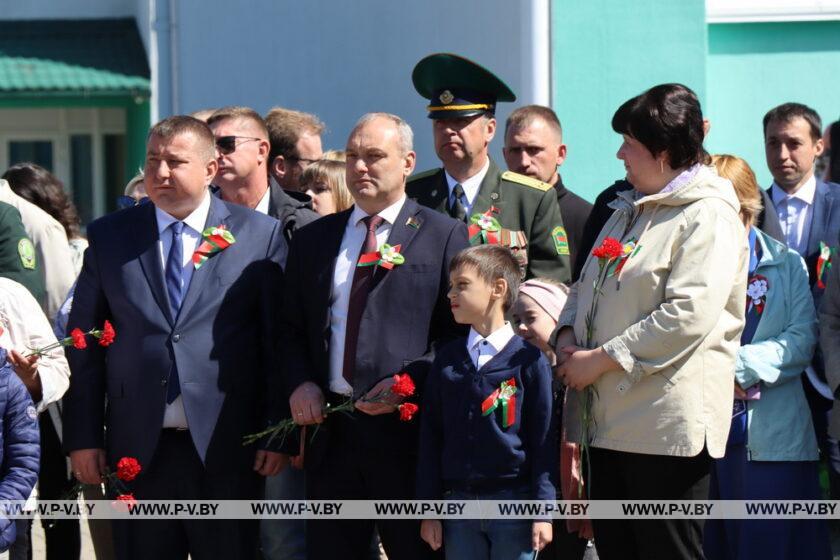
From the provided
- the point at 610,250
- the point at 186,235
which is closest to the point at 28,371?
the point at 186,235

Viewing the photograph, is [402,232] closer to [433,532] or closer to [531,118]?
[433,532]

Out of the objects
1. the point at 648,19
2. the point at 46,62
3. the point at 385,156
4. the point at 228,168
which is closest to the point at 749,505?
the point at 385,156

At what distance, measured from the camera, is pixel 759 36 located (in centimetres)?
876

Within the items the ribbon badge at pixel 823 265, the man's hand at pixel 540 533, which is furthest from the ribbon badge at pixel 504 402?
the ribbon badge at pixel 823 265

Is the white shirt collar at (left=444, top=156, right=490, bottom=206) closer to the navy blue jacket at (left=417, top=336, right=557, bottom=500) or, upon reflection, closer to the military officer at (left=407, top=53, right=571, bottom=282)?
the military officer at (left=407, top=53, right=571, bottom=282)

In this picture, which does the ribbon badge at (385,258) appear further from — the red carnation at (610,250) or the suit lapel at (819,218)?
the suit lapel at (819,218)

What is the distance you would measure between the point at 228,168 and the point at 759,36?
13.7 ft

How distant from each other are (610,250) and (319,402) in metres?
1.17

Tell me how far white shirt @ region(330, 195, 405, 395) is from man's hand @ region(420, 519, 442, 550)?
1.82 ft

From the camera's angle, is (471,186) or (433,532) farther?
(471,186)

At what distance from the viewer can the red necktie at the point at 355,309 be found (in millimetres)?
4977

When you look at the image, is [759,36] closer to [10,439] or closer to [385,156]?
[385,156]

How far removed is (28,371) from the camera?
5383 millimetres

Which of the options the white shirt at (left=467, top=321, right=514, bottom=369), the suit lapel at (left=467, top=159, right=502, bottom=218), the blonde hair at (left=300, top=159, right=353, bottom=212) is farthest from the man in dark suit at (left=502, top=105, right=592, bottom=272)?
the white shirt at (left=467, top=321, right=514, bottom=369)
